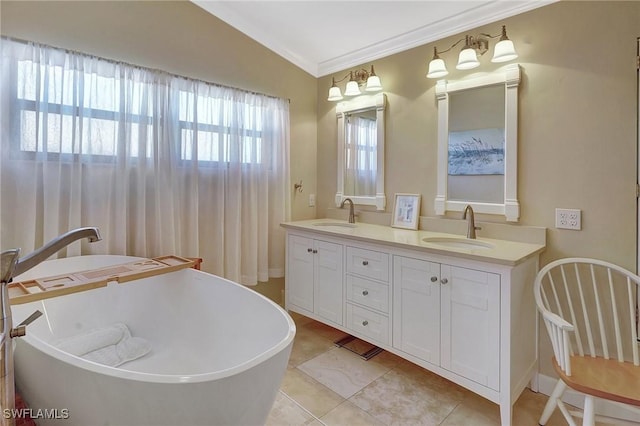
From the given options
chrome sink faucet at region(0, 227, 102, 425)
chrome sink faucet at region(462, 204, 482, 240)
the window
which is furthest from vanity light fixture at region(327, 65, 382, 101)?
chrome sink faucet at region(0, 227, 102, 425)

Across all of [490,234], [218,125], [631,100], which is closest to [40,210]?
[218,125]

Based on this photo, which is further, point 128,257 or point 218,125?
point 218,125

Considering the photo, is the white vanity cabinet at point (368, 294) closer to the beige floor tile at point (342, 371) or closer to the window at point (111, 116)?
the beige floor tile at point (342, 371)

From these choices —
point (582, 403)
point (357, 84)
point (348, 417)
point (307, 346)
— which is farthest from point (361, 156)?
point (582, 403)

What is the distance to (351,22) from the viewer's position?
8.19 ft

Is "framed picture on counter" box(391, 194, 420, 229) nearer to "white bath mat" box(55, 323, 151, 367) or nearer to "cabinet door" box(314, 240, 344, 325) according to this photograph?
"cabinet door" box(314, 240, 344, 325)

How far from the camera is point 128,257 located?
2.08 metres

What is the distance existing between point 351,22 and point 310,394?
8.46 ft

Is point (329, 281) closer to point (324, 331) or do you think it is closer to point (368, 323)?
point (368, 323)

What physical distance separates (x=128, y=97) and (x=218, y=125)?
2.03ft

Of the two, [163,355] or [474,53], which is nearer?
[163,355]

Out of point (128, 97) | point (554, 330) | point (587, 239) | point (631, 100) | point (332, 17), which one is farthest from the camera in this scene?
point (332, 17)

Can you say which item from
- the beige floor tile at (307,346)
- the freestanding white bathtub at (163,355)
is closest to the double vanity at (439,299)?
the beige floor tile at (307,346)

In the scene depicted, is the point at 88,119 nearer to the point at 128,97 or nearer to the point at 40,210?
the point at 128,97
